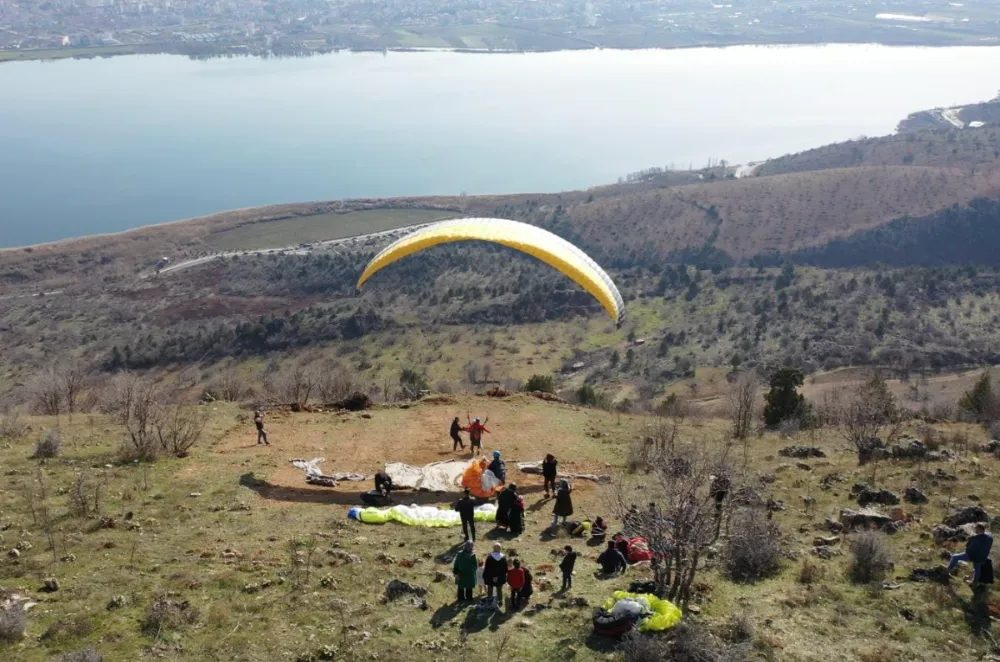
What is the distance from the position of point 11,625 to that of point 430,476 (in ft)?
31.5

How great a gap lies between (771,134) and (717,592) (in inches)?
6484

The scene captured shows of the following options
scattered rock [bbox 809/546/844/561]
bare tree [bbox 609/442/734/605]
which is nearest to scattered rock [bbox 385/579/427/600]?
bare tree [bbox 609/442/734/605]

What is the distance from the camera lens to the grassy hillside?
400 inches

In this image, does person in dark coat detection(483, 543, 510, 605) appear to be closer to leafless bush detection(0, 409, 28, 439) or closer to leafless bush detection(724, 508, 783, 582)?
leafless bush detection(724, 508, 783, 582)

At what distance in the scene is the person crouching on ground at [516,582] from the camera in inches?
444

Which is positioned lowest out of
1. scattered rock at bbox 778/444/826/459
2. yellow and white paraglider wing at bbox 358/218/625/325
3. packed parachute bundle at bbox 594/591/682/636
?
scattered rock at bbox 778/444/826/459

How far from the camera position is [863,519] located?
46.7 ft

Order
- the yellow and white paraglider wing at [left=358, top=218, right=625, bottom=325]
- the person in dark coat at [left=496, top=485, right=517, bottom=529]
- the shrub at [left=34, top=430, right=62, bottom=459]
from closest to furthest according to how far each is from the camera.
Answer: the person in dark coat at [left=496, top=485, right=517, bottom=529]
the shrub at [left=34, top=430, right=62, bottom=459]
the yellow and white paraglider wing at [left=358, top=218, right=625, bottom=325]

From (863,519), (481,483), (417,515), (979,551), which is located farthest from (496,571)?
(863,519)

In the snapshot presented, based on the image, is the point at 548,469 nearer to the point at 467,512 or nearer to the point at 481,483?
the point at 481,483

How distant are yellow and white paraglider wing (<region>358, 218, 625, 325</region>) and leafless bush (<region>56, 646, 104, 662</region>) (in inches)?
494

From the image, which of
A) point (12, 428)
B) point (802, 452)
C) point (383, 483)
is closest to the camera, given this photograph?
point (383, 483)

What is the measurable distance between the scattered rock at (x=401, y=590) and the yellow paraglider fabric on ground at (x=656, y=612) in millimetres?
2834

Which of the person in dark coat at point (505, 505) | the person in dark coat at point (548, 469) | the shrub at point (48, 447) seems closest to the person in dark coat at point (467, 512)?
the person in dark coat at point (505, 505)
